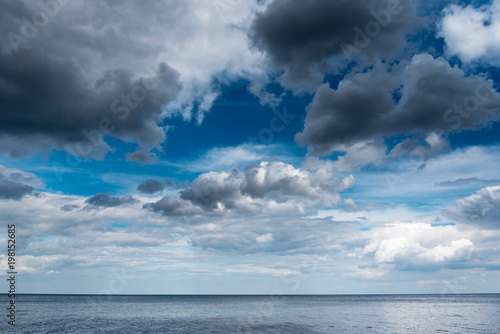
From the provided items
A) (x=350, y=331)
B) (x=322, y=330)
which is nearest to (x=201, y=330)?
(x=322, y=330)

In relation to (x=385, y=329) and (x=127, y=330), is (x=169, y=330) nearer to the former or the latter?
(x=127, y=330)

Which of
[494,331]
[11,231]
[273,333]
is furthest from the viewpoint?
[494,331]

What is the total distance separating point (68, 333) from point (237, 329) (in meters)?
29.2

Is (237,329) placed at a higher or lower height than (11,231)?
lower

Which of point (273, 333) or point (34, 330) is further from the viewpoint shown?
point (34, 330)

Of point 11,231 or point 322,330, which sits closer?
point 11,231

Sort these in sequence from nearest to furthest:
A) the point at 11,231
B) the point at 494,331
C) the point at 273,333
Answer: the point at 11,231
the point at 273,333
the point at 494,331

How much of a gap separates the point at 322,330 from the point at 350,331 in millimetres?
4861

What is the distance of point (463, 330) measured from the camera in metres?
64.8

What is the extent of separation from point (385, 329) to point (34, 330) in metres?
Result: 64.4

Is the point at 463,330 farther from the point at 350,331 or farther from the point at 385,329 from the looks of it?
the point at 350,331

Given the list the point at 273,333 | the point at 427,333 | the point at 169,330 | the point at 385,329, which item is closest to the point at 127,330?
the point at 169,330

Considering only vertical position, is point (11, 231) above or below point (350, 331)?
above

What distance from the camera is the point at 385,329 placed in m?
65.5
